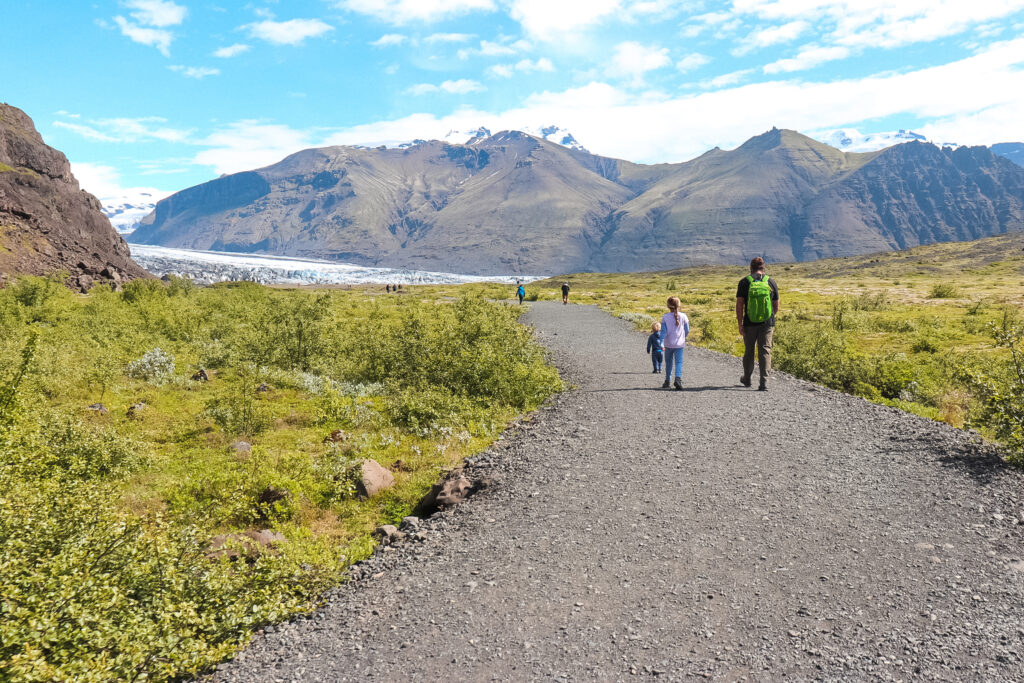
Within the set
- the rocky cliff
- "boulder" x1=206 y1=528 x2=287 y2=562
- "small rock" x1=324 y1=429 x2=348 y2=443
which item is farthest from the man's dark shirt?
the rocky cliff

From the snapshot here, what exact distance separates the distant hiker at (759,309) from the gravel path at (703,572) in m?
3.24

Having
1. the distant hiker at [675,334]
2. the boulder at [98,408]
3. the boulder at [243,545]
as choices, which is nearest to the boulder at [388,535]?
the boulder at [243,545]

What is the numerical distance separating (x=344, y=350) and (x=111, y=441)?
1002cm

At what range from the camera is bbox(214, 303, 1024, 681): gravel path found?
4359mm

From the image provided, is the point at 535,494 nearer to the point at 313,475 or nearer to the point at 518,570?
the point at 518,570

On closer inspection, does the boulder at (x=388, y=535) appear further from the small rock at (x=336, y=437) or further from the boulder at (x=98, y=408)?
the boulder at (x=98, y=408)

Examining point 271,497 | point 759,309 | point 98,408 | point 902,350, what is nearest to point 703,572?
point 271,497

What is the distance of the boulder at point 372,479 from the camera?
9000 millimetres

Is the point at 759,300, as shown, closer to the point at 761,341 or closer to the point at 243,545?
the point at 761,341

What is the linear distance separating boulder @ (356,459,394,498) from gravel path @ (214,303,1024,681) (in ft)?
5.55

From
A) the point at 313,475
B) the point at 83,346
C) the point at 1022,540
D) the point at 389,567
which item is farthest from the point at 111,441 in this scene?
the point at 1022,540

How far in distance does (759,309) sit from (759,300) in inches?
8.0

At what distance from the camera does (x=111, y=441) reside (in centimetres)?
987

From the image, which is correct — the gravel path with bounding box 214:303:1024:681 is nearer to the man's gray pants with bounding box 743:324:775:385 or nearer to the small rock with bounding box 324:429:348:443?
the man's gray pants with bounding box 743:324:775:385
